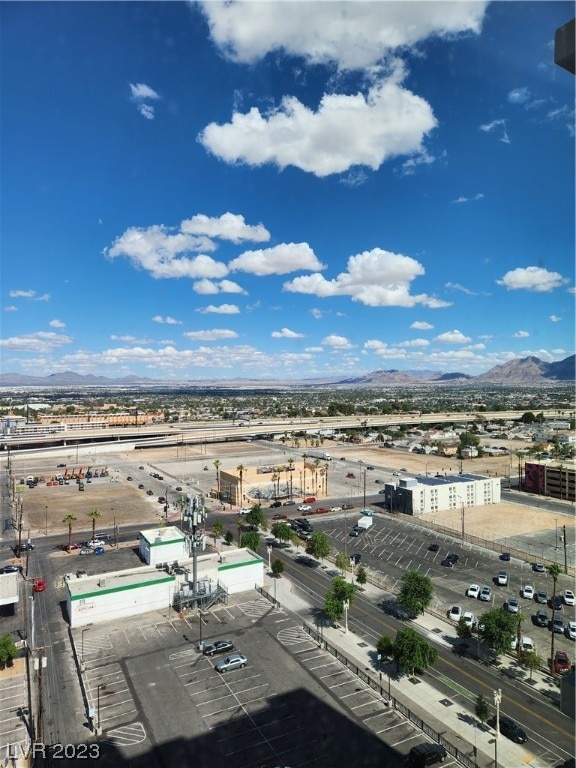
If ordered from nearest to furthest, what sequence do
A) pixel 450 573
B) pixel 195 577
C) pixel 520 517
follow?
pixel 195 577
pixel 450 573
pixel 520 517

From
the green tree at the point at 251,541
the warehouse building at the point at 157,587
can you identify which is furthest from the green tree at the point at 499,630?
the green tree at the point at 251,541

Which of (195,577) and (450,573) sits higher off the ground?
(195,577)

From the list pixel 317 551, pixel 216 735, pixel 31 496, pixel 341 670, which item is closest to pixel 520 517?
pixel 317 551

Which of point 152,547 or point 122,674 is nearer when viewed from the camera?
point 122,674

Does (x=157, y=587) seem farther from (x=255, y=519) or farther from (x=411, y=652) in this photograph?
(x=255, y=519)

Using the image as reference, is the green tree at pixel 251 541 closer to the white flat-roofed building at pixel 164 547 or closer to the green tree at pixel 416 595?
the white flat-roofed building at pixel 164 547

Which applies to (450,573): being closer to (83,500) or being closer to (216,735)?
(216,735)

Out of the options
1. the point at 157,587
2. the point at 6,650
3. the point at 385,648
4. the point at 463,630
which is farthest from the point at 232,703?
the point at 463,630
